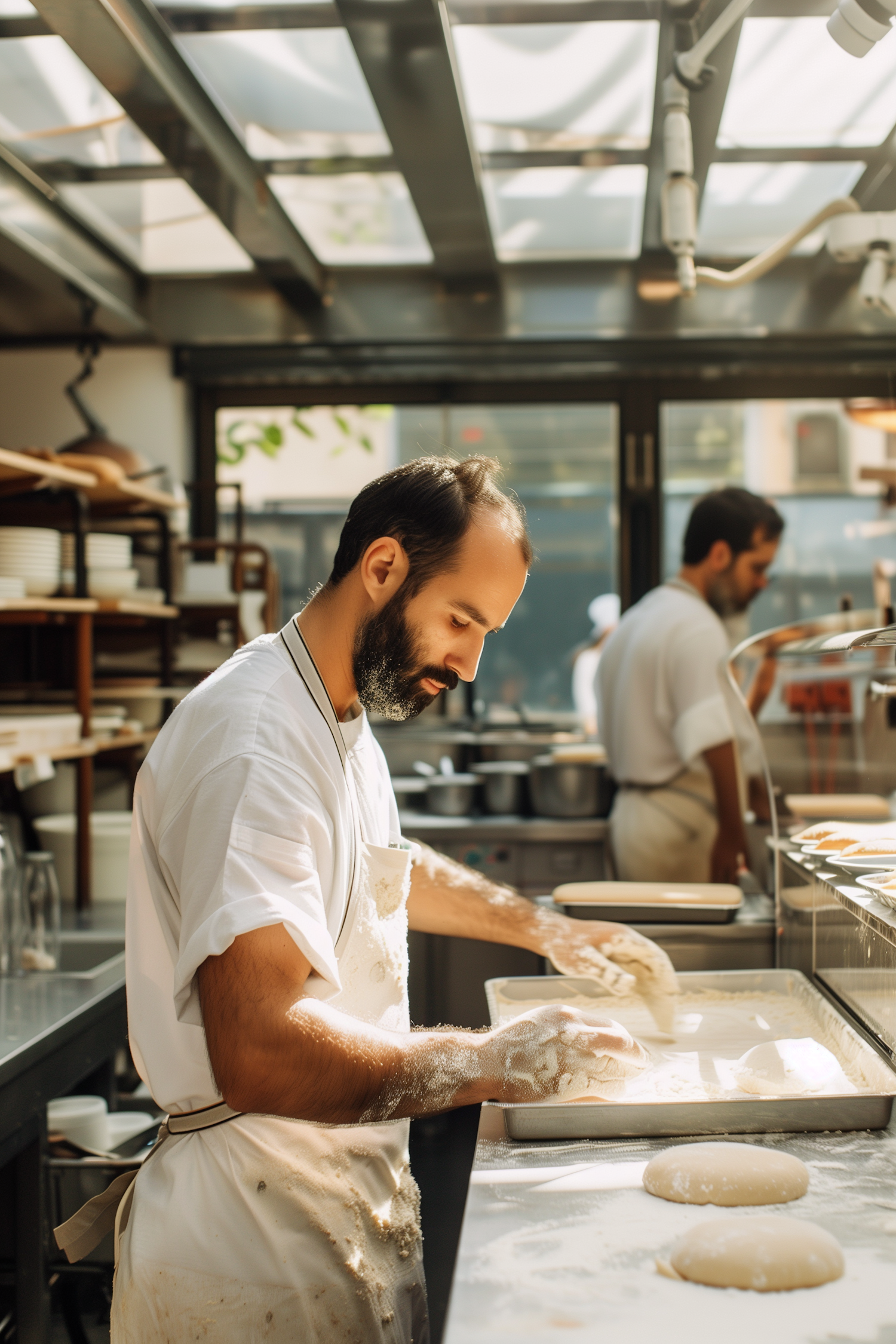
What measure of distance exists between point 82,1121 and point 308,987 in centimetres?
127

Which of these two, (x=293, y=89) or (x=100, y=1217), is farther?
(x=293, y=89)

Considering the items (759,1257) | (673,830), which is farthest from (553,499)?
(759,1257)

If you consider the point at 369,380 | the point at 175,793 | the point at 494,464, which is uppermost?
the point at 369,380

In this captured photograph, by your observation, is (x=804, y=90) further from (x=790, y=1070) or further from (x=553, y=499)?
(x=790, y=1070)

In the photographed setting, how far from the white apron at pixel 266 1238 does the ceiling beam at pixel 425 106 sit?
1.36 meters

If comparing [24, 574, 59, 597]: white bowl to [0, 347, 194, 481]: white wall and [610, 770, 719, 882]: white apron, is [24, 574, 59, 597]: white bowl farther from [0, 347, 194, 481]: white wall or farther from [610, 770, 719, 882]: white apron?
[610, 770, 719, 882]: white apron

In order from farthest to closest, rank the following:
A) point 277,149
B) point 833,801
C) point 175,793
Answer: point 277,149 → point 833,801 → point 175,793

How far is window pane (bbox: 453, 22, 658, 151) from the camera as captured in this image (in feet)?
6.65

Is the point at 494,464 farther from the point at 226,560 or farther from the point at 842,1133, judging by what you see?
the point at 226,560

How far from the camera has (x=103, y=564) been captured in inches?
107

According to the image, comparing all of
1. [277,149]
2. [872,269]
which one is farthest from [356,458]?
[872,269]

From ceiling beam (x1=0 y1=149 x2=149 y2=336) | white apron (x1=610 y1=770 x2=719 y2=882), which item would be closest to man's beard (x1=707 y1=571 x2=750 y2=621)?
white apron (x1=610 y1=770 x2=719 y2=882)

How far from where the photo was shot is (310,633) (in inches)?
46.7

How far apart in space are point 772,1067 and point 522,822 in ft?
6.55
